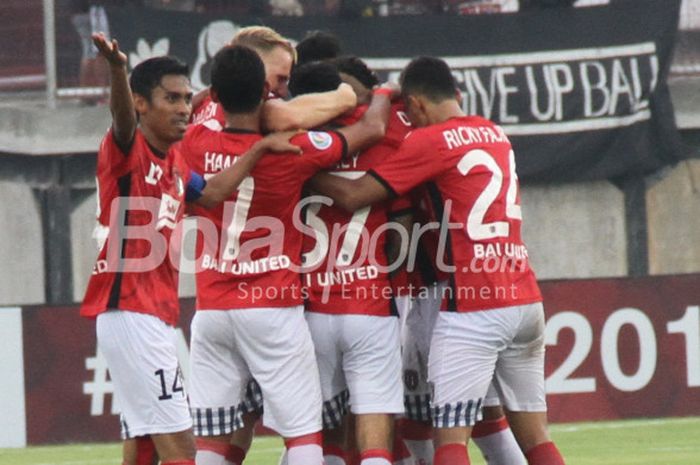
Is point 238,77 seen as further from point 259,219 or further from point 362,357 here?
point 362,357

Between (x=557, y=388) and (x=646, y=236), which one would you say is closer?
(x=557, y=388)

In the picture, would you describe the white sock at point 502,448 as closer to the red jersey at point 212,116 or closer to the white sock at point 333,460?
the white sock at point 333,460

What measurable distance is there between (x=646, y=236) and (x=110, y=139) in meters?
10.2

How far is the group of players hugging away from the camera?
257 inches

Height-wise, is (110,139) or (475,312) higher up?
(110,139)

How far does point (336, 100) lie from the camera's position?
22.0 ft

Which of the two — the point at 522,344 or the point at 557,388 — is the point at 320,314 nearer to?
the point at 522,344

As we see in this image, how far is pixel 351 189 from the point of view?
6.70m

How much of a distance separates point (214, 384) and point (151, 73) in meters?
1.35

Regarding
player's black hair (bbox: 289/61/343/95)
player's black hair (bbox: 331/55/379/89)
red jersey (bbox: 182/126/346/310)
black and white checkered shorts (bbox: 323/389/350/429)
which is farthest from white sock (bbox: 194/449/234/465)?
player's black hair (bbox: 331/55/379/89)

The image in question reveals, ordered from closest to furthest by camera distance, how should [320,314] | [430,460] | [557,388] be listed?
[320,314], [430,460], [557,388]

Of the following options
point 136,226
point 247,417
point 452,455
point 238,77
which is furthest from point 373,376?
point 238,77

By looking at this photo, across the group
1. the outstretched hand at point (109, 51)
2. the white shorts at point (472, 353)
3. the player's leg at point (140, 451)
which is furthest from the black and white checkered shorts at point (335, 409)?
the outstretched hand at point (109, 51)

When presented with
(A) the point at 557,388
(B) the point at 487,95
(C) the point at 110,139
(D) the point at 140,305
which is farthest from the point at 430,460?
(B) the point at 487,95
